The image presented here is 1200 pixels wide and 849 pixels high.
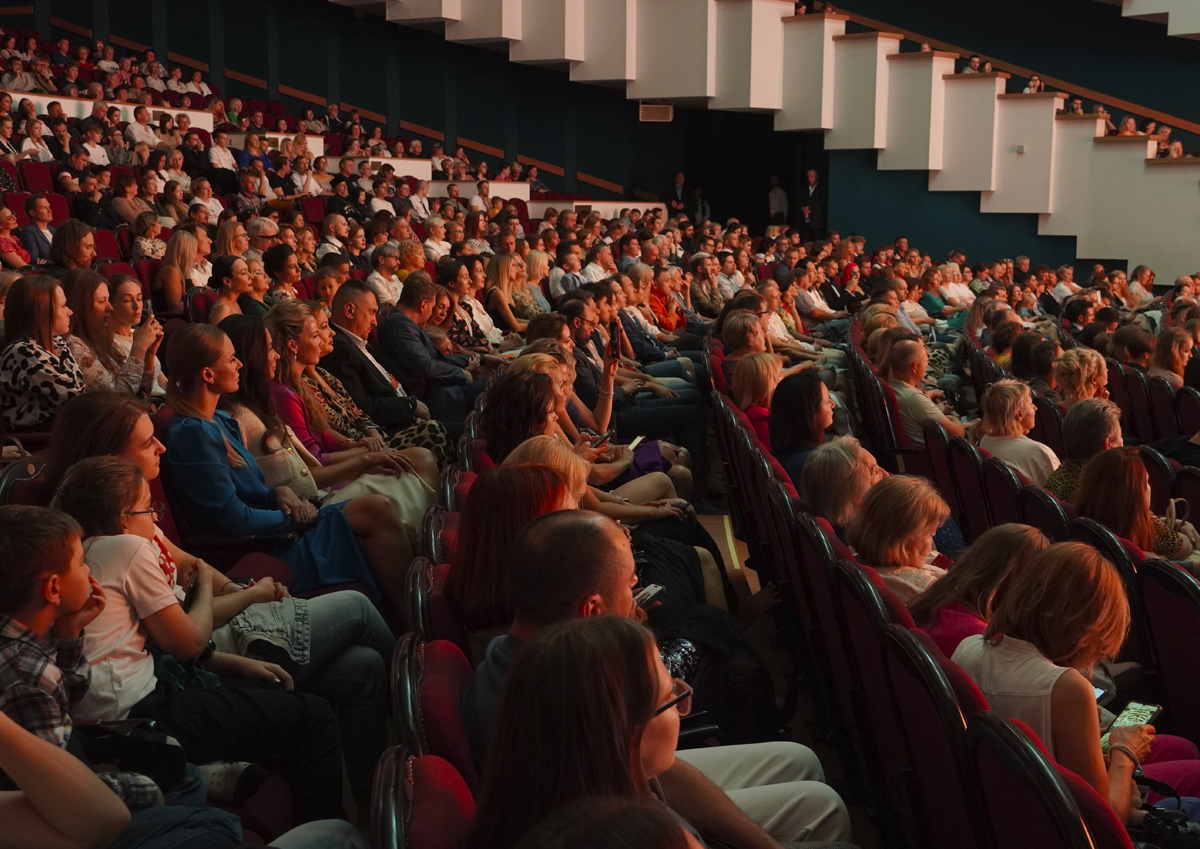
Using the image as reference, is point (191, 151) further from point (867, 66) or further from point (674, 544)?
point (674, 544)

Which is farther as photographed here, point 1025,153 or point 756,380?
point 1025,153

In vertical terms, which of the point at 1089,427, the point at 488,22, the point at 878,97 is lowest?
the point at 1089,427

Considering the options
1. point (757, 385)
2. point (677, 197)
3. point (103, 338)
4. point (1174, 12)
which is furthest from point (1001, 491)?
point (677, 197)

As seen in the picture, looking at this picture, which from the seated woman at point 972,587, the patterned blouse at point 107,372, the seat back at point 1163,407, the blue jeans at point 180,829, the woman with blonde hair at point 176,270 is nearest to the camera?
the blue jeans at point 180,829

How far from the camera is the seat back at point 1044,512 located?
2553mm

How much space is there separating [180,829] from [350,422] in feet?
7.07

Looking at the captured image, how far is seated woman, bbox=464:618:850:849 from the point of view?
105cm

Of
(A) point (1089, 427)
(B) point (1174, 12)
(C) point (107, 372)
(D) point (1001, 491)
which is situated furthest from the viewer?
(B) point (1174, 12)

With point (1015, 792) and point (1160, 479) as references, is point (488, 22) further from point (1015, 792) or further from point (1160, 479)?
point (1015, 792)

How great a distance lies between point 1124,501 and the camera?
259cm

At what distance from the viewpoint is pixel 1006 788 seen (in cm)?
124

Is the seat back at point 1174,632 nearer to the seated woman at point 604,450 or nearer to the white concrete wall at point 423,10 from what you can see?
the seated woman at point 604,450

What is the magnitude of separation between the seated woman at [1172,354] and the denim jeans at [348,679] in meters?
4.26

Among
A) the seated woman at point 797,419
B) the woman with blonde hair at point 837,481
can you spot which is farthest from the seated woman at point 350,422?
the woman with blonde hair at point 837,481
